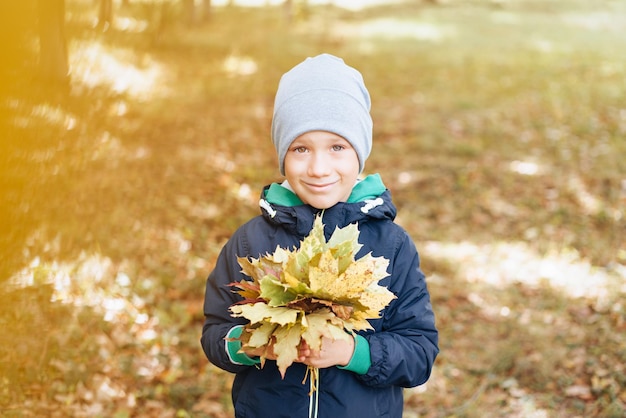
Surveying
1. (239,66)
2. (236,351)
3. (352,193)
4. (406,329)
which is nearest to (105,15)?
(352,193)

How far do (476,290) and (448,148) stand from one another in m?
4.22

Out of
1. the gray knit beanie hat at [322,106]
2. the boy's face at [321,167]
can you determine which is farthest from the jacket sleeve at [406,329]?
the gray knit beanie hat at [322,106]

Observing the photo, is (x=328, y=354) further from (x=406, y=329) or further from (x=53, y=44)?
(x=53, y=44)

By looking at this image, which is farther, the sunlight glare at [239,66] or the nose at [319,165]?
the sunlight glare at [239,66]

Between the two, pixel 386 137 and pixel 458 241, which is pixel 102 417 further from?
pixel 386 137

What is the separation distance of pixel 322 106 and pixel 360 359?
894mm

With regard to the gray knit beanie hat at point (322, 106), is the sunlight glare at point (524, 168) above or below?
below

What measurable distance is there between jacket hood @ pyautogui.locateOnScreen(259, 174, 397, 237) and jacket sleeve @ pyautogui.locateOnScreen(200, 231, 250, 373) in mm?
181

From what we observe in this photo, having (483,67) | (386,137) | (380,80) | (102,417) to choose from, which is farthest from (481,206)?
(483,67)

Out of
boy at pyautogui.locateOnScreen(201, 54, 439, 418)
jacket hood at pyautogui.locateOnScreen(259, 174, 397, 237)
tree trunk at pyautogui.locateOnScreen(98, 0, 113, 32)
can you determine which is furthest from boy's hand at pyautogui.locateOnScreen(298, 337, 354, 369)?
tree trunk at pyautogui.locateOnScreen(98, 0, 113, 32)

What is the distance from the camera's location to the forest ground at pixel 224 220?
4.27 metres

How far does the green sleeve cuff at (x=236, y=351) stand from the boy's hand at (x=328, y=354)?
230 mm

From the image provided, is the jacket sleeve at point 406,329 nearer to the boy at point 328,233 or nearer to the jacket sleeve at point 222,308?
the boy at point 328,233

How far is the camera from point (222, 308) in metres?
2.53
